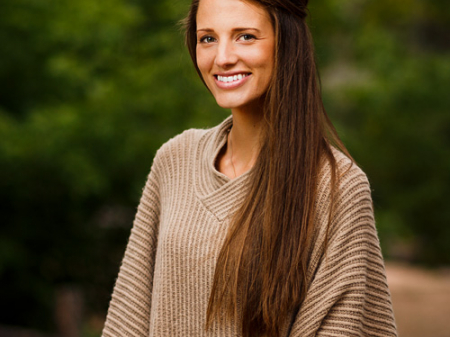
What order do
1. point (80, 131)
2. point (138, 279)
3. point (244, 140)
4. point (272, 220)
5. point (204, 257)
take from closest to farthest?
point (272, 220), point (204, 257), point (244, 140), point (138, 279), point (80, 131)

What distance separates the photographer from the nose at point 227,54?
2.29 metres

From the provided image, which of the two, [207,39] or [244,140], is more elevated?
[207,39]

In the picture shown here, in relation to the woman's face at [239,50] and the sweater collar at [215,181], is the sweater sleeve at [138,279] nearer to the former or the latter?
the sweater collar at [215,181]

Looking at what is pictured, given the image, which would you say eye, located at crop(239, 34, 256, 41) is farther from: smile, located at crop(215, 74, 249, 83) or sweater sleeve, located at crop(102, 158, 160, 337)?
sweater sleeve, located at crop(102, 158, 160, 337)

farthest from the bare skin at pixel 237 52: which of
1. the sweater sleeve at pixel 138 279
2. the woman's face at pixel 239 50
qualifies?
the sweater sleeve at pixel 138 279

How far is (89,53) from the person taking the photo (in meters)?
6.73

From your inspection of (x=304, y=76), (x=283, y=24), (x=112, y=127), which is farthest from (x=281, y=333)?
(x=112, y=127)

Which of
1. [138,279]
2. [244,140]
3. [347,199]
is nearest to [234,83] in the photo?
[244,140]

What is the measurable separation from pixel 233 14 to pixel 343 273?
0.84 metres

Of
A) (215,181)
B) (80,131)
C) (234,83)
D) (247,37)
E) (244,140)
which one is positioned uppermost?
(80,131)

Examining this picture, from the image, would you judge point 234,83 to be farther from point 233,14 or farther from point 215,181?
point 215,181

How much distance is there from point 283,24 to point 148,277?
980 millimetres

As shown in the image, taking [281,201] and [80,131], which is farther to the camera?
[80,131]

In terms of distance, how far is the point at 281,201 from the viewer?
223cm
